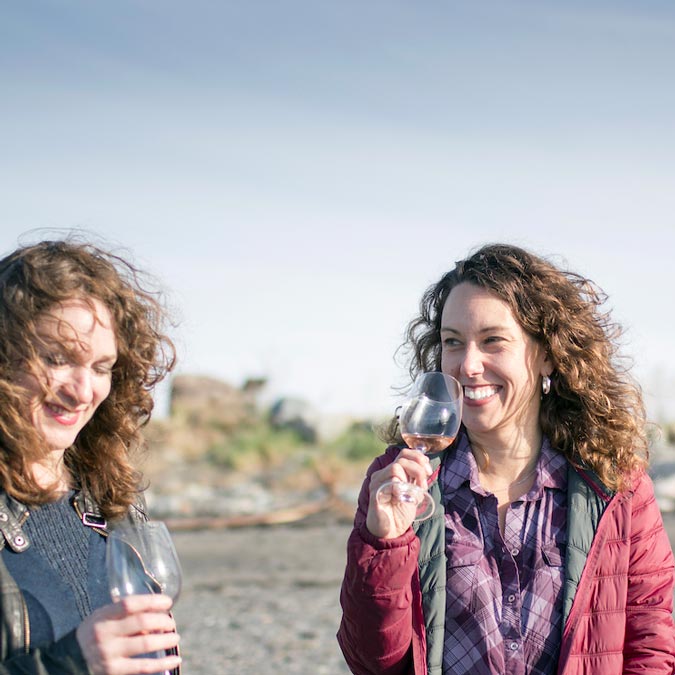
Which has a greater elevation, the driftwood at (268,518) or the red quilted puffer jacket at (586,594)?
the red quilted puffer jacket at (586,594)

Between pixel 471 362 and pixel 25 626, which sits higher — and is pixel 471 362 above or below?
above

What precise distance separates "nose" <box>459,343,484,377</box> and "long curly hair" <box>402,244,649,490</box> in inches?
9.6

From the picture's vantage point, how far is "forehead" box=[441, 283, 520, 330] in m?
3.33

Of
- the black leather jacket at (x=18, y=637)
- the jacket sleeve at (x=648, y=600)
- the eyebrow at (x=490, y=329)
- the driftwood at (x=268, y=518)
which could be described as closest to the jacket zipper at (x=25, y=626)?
the black leather jacket at (x=18, y=637)

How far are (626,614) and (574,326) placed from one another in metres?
1.04

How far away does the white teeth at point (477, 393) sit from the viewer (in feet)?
10.7

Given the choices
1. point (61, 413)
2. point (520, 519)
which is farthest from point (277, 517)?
point (61, 413)

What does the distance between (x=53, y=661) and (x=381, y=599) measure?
1062mm

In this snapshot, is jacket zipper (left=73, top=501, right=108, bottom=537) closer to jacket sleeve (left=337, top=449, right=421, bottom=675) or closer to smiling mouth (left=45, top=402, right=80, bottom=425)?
smiling mouth (left=45, top=402, right=80, bottom=425)

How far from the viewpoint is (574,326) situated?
3.53 metres

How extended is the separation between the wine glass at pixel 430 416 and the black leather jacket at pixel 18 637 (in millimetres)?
1223

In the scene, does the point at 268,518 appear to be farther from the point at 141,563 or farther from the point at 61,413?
the point at 141,563

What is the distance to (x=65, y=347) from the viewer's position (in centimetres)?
257

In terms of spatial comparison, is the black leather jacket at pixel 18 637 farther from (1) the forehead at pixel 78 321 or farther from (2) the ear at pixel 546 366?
(2) the ear at pixel 546 366
